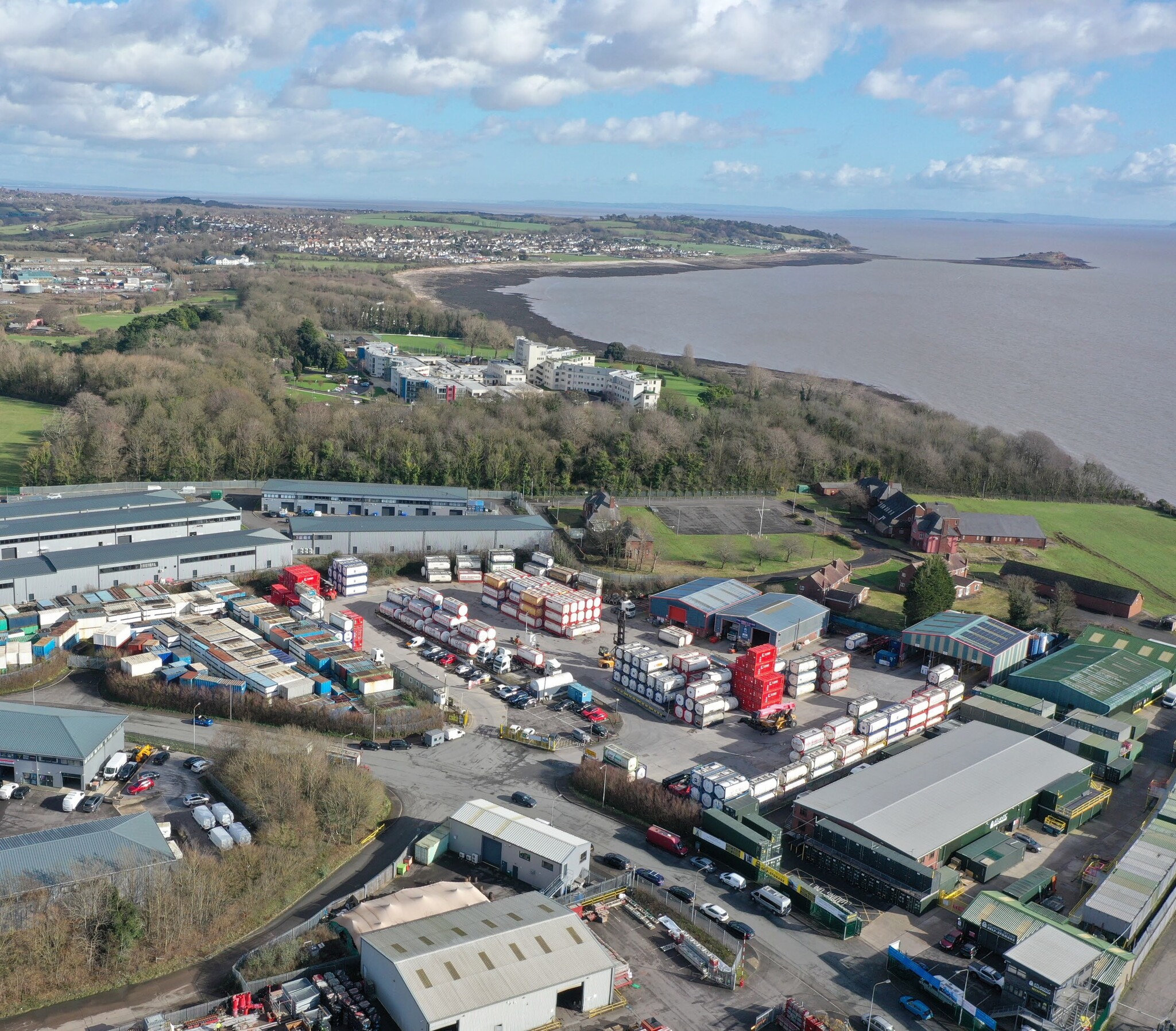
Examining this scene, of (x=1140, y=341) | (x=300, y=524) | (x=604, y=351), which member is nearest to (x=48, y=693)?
(x=300, y=524)

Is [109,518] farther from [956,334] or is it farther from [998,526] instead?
[956,334]

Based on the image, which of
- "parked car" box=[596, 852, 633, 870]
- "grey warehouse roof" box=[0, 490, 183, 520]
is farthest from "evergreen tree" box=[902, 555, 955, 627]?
"grey warehouse roof" box=[0, 490, 183, 520]

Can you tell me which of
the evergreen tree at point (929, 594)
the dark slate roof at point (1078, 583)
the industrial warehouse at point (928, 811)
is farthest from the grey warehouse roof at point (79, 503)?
the dark slate roof at point (1078, 583)

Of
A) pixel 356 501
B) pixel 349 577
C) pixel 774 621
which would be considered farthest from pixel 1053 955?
pixel 356 501

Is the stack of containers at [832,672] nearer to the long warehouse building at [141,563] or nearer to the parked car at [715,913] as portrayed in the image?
the parked car at [715,913]

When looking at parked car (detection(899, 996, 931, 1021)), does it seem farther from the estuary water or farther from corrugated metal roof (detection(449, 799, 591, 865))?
the estuary water

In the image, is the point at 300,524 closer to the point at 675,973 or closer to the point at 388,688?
the point at 388,688
